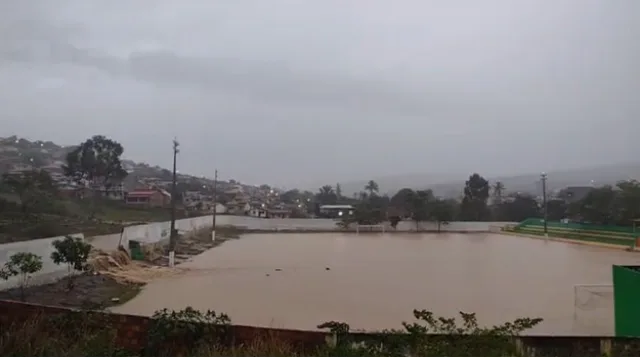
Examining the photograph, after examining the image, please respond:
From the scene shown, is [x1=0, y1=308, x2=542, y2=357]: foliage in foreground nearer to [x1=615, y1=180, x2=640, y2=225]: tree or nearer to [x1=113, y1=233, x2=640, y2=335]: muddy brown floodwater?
[x1=113, y1=233, x2=640, y2=335]: muddy brown floodwater

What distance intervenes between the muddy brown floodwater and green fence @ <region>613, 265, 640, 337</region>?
79 cm

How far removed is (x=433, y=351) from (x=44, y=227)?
32.1 feet

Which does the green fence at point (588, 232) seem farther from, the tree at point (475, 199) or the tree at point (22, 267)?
the tree at point (22, 267)

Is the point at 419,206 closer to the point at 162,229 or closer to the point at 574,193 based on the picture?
the point at 574,193

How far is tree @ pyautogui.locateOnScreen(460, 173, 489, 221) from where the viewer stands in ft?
113

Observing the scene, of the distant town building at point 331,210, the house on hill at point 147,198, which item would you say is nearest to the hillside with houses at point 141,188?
the house on hill at point 147,198

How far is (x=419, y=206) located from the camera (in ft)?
105

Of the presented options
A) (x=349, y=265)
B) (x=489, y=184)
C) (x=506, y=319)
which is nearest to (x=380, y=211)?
(x=489, y=184)

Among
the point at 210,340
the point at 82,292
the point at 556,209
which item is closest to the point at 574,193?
the point at 556,209

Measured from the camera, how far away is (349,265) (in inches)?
531

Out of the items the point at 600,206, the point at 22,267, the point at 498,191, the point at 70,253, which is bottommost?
the point at 22,267

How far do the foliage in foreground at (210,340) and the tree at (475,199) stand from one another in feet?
106

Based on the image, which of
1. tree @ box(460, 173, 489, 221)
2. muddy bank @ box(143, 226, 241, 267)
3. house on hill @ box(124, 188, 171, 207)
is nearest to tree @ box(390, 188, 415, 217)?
tree @ box(460, 173, 489, 221)

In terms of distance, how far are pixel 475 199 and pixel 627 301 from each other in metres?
32.7
